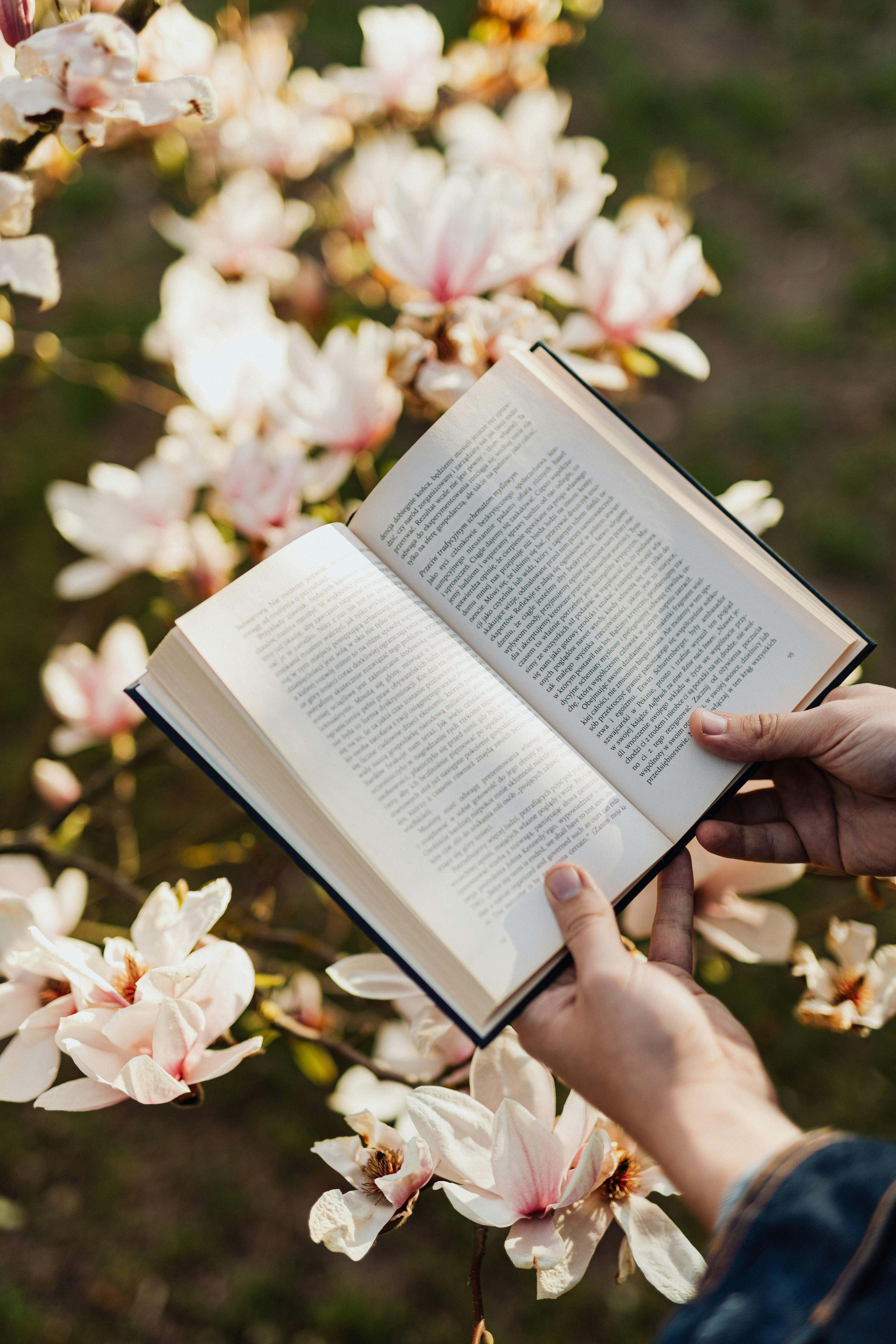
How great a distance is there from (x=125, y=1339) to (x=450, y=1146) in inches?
41.0

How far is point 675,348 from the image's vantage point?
102 centimetres

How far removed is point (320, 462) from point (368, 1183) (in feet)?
2.36

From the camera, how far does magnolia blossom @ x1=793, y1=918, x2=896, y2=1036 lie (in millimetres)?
872

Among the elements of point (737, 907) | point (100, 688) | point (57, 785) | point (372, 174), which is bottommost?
point (57, 785)

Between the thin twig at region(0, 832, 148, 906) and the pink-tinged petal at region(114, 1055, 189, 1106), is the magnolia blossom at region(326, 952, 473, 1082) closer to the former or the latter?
the pink-tinged petal at region(114, 1055, 189, 1106)

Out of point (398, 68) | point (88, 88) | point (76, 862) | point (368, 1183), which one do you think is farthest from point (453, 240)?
point (368, 1183)

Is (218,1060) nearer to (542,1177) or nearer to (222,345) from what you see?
(542,1177)

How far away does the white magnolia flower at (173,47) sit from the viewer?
979 millimetres

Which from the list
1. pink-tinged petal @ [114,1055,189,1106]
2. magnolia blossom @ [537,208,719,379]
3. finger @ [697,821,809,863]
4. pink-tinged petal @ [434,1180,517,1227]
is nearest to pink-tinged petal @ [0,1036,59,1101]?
pink-tinged petal @ [114,1055,189,1106]

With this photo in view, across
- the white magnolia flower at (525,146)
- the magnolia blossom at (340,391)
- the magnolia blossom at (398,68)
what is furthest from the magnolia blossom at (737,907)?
the magnolia blossom at (398,68)

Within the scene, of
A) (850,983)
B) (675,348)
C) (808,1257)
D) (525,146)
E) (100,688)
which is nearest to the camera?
(808,1257)

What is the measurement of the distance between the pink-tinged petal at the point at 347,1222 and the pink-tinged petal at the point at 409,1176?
16 millimetres

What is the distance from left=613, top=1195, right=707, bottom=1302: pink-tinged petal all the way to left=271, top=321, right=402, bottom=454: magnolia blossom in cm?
78

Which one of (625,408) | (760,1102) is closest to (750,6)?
(625,408)
